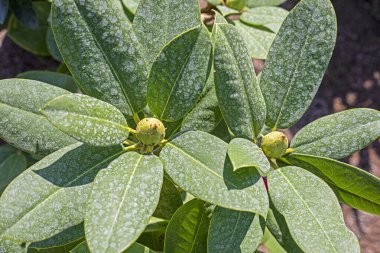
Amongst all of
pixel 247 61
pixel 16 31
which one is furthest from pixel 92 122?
pixel 16 31

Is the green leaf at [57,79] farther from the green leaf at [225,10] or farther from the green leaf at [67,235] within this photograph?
the green leaf at [67,235]

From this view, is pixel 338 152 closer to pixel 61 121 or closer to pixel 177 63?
pixel 177 63

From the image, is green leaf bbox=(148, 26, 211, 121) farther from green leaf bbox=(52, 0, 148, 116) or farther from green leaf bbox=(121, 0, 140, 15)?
green leaf bbox=(121, 0, 140, 15)

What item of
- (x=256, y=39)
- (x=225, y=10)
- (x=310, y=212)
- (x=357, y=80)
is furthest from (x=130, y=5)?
(x=357, y=80)

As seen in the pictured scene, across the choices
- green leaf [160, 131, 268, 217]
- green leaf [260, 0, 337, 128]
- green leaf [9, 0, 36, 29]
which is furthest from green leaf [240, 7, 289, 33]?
green leaf [9, 0, 36, 29]

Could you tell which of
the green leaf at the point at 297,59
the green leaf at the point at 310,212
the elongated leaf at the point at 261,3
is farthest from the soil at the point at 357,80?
the green leaf at the point at 310,212

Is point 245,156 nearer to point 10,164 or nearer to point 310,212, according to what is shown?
point 310,212
